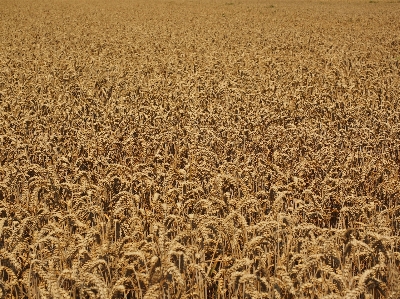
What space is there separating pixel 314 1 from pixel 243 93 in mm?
34312

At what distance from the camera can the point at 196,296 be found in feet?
9.76

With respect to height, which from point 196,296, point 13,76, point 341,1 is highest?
point 341,1

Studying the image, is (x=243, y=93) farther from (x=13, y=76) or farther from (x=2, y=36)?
(x=2, y=36)

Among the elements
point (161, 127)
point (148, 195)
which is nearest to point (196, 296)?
point (148, 195)

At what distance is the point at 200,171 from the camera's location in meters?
4.69

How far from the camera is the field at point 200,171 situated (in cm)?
296

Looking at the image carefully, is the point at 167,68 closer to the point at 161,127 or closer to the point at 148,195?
the point at 161,127

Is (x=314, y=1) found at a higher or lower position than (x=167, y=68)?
higher

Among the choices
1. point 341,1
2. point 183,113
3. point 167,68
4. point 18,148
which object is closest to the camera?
point 18,148

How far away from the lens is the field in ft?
9.70

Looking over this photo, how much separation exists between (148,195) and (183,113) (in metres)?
2.94

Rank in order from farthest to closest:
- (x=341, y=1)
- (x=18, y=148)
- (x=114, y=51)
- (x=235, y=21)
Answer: (x=341, y=1) → (x=235, y=21) → (x=114, y=51) → (x=18, y=148)

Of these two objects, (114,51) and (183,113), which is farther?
(114,51)

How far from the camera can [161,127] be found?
6672 millimetres
